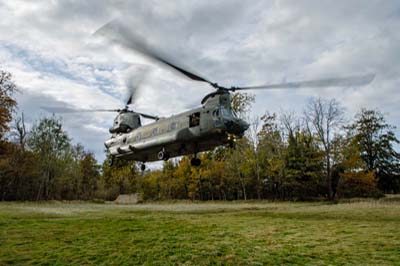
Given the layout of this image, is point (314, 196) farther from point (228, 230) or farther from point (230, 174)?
point (228, 230)

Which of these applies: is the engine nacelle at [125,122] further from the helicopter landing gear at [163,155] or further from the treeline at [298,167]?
the treeline at [298,167]

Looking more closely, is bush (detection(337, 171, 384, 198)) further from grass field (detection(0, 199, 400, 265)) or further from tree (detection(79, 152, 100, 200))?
tree (detection(79, 152, 100, 200))

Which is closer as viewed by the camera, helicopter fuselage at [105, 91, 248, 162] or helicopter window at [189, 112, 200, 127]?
helicopter fuselage at [105, 91, 248, 162]

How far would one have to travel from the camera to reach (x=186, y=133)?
16000 millimetres

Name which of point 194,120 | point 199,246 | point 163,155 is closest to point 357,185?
point 163,155

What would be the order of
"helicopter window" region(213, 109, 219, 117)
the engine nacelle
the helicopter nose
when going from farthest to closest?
the engine nacelle, "helicopter window" region(213, 109, 219, 117), the helicopter nose

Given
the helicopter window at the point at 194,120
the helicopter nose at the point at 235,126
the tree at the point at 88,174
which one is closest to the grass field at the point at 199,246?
the helicopter nose at the point at 235,126

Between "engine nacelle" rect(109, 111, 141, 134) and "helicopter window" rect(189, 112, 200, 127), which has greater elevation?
"engine nacelle" rect(109, 111, 141, 134)

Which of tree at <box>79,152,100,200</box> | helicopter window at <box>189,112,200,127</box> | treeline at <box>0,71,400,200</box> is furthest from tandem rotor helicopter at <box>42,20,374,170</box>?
tree at <box>79,152,100,200</box>

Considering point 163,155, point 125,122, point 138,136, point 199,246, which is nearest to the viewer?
point 199,246

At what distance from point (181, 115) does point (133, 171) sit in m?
47.8

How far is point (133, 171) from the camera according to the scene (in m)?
61.9

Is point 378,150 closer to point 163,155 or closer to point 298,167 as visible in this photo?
point 298,167

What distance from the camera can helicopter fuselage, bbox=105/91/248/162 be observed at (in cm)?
1477
